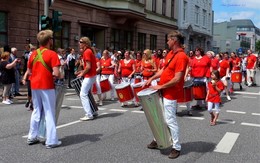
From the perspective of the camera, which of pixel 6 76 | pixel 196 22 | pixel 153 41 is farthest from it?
pixel 196 22

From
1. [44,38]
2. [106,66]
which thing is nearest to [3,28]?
[106,66]

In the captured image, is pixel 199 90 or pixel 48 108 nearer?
pixel 48 108

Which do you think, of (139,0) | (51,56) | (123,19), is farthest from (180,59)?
(139,0)

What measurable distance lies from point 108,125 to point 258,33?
153856mm

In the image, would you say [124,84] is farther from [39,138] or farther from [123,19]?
[123,19]

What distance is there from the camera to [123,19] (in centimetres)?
2683

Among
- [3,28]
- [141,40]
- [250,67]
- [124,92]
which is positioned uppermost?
[141,40]

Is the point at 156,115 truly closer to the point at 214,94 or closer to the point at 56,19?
the point at 214,94

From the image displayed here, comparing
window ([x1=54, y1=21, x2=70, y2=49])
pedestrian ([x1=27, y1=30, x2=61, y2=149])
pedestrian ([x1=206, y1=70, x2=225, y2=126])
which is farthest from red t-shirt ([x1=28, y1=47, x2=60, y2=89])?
window ([x1=54, y1=21, x2=70, y2=49])

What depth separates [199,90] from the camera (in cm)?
1010

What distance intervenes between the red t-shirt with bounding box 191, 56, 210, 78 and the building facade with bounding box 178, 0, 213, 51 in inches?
1233

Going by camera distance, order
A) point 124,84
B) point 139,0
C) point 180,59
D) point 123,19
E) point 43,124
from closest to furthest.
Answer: point 180,59
point 43,124
point 124,84
point 123,19
point 139,0

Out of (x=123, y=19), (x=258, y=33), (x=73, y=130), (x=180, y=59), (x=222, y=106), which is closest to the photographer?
(x=180, y=59)

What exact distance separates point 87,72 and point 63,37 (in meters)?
13.8
